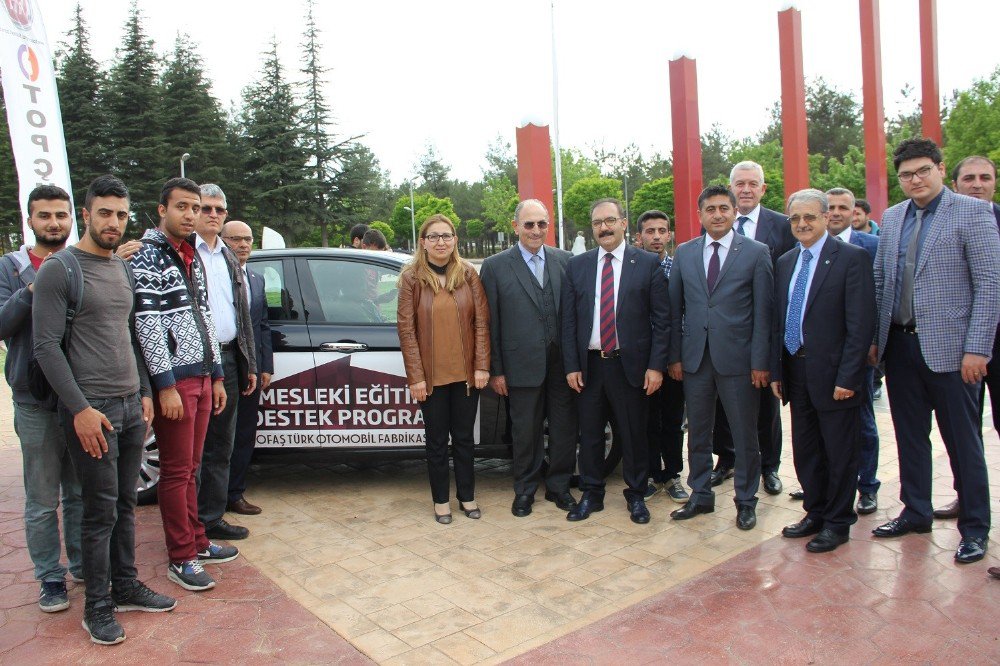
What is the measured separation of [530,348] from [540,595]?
153 centimetres

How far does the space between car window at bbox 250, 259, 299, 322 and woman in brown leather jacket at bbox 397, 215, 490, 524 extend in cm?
92

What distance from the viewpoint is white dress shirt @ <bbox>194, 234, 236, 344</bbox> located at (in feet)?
13.4

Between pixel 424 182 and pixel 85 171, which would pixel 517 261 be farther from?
pixel 424 182

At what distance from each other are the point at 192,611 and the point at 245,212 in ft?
153

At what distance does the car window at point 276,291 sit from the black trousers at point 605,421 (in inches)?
76.4

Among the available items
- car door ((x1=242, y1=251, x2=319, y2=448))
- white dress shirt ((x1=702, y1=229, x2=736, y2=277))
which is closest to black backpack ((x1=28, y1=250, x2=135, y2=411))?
car door ((x1=242, y1=251, x2=319, y2=448))

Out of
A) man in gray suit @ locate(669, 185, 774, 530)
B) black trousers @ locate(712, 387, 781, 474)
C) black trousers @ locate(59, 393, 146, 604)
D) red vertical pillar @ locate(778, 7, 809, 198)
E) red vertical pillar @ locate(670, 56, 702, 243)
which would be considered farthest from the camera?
red vertical pillar @ locate(670, 56, 702, 243)

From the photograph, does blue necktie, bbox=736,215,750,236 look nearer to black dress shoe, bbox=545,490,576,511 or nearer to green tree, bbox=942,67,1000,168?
black dress shoe, bbox=545,490,576,511

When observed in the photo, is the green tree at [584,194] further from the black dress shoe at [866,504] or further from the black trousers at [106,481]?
the black trousers at [106,481]

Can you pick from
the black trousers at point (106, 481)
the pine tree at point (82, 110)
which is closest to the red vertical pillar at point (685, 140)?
the black trousers at point (106, 481)

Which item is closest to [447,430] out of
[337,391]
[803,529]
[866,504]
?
[337,391]

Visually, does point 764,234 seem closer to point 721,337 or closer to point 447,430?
point 721,337

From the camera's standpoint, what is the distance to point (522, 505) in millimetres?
Result: 4637

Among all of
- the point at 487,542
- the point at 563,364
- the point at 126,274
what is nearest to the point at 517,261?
the point at 563,364
